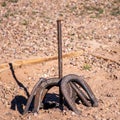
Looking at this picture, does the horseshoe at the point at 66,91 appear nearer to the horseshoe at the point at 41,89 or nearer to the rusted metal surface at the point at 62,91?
the rusted metal surface at the point at 62,91

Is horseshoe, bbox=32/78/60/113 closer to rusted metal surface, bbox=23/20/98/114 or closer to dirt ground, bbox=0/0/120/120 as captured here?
rusted metal surface, bbox=23/20/98/114

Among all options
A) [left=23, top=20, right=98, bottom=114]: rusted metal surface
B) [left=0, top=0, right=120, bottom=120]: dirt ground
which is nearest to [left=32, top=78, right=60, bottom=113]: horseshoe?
[left=23, top=20, right=98, bottom=114]: rusted metal surface

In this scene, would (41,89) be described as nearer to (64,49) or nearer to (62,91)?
(62,91)

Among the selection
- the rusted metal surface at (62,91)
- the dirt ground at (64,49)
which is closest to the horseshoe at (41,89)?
the rusted metal surface at (62,91)

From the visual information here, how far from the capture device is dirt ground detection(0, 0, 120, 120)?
19.9ft

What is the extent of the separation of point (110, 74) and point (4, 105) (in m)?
1.96

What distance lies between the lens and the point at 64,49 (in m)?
8.11

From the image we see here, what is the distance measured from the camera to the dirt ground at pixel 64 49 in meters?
6.08

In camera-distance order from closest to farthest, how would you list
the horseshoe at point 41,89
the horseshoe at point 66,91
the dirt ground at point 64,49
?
the horseshoe at point 66,91, the horseshoe at point 41,89, the dirt ground at point 64,49

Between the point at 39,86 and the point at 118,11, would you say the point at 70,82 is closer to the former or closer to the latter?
the point at 39,86

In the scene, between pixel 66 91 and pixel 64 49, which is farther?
pixel 64 49

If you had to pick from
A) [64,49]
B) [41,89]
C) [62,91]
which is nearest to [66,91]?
[62,91]

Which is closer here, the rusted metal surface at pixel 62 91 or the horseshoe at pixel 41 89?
the rusted metal surface at pixel 62 91

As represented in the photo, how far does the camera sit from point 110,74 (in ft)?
23.7
